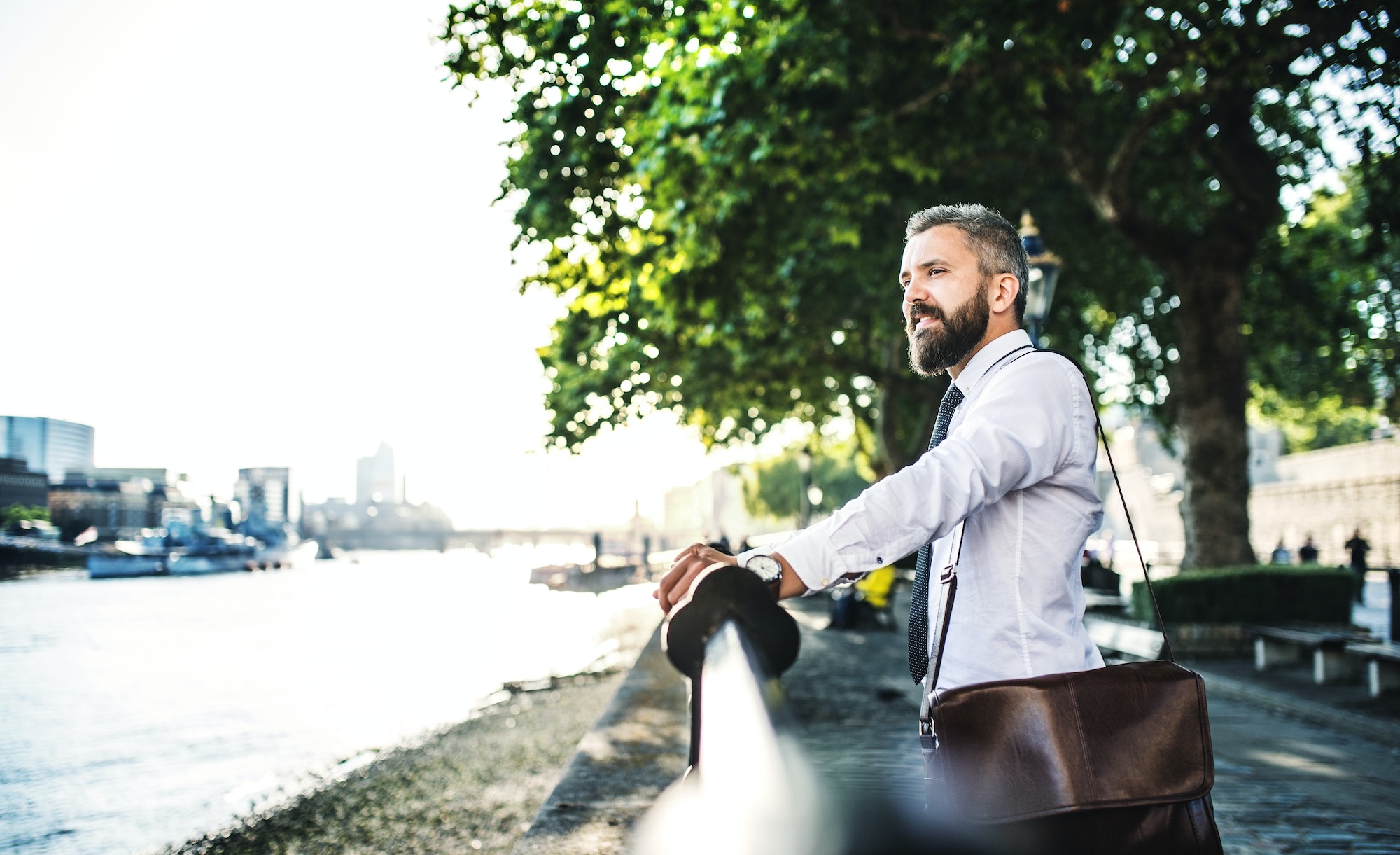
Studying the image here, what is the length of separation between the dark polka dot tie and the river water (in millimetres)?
9217

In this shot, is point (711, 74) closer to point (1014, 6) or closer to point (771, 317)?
point (1014, 6)

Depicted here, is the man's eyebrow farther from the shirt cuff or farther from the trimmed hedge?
the trimmed hedge

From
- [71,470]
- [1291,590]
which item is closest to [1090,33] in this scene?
[1291,590]

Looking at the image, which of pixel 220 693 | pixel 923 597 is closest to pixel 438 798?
pixel 923 597

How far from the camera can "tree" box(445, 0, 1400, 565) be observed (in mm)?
8711

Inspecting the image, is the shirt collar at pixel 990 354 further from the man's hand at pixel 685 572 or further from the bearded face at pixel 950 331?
the man's hand at pixel 685 572

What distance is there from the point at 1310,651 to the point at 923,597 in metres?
11.4

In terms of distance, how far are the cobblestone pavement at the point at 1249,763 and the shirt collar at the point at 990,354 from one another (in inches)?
29.5

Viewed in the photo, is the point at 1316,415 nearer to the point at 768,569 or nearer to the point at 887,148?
the point at 887,148

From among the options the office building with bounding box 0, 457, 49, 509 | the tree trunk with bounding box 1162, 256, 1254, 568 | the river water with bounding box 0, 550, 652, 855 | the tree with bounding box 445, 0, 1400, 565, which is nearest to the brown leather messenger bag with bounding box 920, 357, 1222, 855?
the tree with bounding box 445, 0, 1400, 565

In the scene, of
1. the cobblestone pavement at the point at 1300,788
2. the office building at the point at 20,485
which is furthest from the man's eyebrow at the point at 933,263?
the office building at the point at 20,485

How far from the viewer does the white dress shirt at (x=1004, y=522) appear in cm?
153

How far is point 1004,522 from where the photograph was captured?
5.55 feet

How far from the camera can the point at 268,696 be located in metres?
18.4
